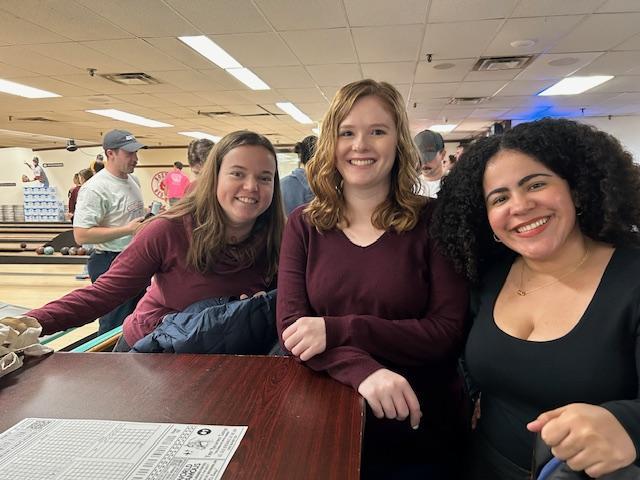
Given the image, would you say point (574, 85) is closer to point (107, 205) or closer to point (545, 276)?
point (107, 205)

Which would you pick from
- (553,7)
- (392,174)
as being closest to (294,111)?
(553,7)

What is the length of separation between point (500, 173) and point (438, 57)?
4.67m

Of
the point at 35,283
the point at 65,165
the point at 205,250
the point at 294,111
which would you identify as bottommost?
the point at 35,283

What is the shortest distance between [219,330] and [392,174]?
0.68 m

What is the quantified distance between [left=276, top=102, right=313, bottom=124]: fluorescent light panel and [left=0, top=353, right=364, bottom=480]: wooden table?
7.26 m

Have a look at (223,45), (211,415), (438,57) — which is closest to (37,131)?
(223,45)

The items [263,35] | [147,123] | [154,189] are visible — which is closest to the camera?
[263,35]

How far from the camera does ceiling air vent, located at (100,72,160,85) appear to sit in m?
5.82

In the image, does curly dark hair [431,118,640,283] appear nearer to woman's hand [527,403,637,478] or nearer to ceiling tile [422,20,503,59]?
woman's hand [527,403,637,478]

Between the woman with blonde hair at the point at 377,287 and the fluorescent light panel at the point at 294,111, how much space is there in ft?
22.6

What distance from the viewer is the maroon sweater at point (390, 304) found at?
43.1 inches

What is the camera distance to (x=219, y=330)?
123 cm

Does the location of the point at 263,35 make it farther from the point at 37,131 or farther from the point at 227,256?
the point at 37,131

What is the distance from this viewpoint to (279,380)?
0.99 meters
